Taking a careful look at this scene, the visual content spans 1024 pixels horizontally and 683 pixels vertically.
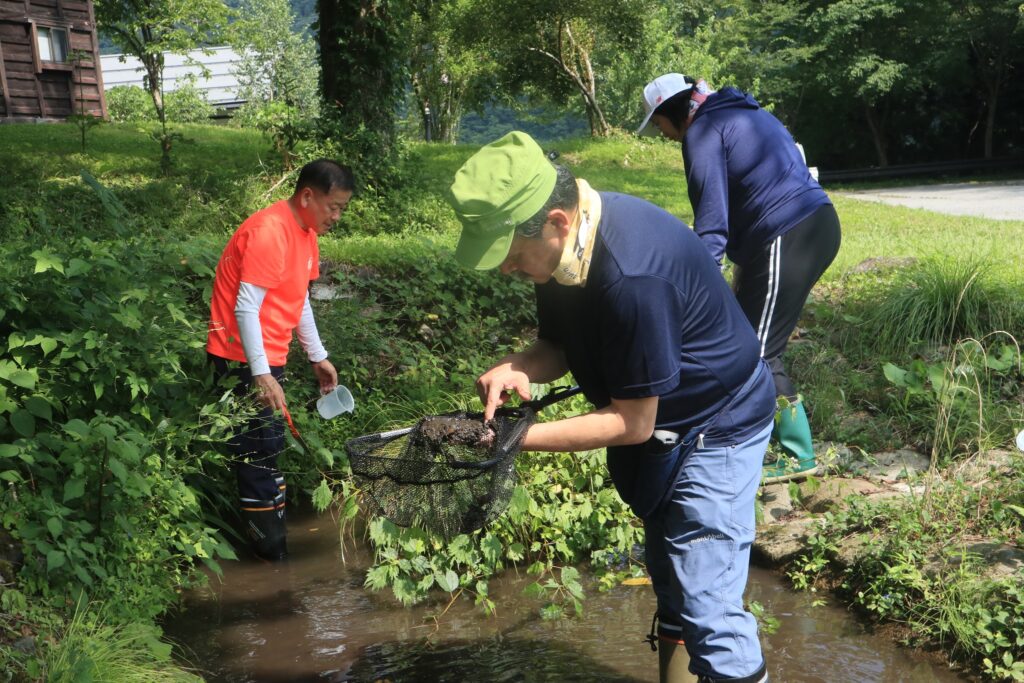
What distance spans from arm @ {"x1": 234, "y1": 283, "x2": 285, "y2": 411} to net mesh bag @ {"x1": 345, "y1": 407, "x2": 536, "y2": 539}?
1887mm

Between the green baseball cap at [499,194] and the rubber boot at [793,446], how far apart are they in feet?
10.3

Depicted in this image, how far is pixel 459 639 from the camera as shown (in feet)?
14.5

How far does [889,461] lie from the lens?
223 inches

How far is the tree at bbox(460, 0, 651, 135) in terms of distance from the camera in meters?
Result: 21.0

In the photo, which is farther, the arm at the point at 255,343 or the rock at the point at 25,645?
the arm at the point at 255,343

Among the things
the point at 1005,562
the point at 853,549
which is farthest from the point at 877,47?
the point at 1005,562

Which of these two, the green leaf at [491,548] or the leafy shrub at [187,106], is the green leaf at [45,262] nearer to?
the green leaf at [491,548]

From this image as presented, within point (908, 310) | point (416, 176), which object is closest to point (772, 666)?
point (908, 310)

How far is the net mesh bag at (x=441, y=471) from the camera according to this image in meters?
2.69

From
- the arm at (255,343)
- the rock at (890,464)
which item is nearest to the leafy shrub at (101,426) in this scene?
the arm at (255,343)

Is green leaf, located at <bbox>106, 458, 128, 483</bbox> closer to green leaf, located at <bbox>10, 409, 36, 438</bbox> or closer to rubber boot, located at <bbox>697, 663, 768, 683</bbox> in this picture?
green leaf, located at <bbox>10, 409, 36, 438</bbox>

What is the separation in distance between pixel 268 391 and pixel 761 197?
2532mm

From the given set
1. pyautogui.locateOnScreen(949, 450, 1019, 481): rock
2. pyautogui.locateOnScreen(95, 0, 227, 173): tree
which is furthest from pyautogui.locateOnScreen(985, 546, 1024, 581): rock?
pyautogui.locateOnScreen(95, 0, 227, 173): tree

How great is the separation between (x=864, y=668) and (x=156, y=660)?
9.37 feet
